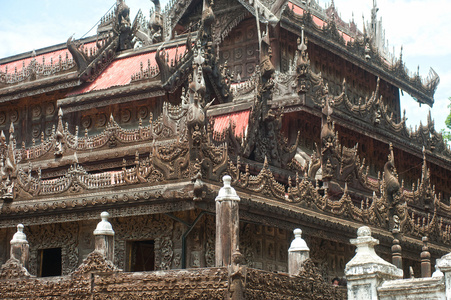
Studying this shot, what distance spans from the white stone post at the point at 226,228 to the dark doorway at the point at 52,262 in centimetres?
848

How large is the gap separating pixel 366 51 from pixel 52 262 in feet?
69.4

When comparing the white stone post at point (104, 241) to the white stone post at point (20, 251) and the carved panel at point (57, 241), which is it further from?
the carved panel at point (57, 241)

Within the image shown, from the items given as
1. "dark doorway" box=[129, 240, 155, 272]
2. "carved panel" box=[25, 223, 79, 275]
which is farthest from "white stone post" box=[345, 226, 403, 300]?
"carved panel" box=[25, 223, 79, 275]

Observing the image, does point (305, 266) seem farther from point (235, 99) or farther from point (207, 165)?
point (235, 99)

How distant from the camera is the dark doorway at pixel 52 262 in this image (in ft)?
67.6

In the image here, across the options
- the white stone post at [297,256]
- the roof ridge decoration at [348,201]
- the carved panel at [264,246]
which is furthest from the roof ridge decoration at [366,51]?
the white stone post at [297,256]

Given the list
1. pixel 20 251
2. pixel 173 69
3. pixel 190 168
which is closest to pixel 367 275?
pixel 190 168

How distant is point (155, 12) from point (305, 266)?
62.3 ft

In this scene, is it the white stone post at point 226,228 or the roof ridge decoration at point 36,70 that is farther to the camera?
the roof ridge decoration at point 36,70

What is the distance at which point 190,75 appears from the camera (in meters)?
21.3

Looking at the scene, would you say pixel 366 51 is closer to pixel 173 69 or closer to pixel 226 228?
pixel 173 69

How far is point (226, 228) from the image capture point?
43.3 ft

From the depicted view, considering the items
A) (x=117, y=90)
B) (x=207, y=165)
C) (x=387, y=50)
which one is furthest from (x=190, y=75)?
(x=387, y=50)

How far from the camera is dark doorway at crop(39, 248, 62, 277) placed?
20609 mm
